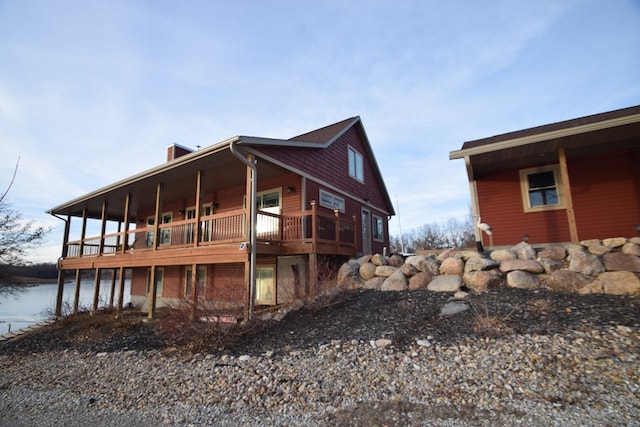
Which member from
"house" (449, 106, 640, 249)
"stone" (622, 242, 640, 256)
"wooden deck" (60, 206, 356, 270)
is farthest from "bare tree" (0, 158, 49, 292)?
"stone" (622, 242, 640, 256)

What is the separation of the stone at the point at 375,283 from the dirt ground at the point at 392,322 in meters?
0.30

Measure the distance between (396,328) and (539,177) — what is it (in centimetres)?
732

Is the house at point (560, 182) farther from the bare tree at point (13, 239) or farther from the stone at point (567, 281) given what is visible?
the bare tree at point (13, 239)

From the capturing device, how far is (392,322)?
554cm

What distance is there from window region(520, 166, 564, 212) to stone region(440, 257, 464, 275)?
372 cm

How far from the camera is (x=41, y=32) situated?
876 centimetres

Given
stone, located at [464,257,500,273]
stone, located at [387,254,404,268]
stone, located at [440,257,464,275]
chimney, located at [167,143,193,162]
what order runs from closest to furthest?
stone, located at [464,257,500,273]
stone, located at [440,257,464,275]
stone, located at [387,254,404,268]
chimney, located at [167,143,193,162]

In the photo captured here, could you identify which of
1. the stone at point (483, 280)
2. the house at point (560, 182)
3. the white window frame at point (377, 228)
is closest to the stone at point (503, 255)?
the stone at point (483, 280)

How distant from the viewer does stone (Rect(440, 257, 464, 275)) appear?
7.21m

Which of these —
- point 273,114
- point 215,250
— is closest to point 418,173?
point 273,114

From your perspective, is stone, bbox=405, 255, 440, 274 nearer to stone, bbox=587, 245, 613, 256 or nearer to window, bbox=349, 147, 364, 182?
stone, bbox=587, 245, 613, 256

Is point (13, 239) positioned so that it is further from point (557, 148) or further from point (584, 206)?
point (584, 206)

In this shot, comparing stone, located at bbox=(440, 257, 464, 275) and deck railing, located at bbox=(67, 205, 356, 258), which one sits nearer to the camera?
stone, located at bbox=(440, 257, 464, 275)

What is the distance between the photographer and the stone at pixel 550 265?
6.40 metres
